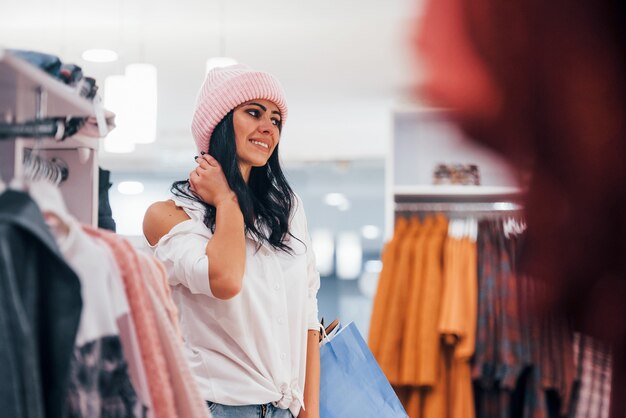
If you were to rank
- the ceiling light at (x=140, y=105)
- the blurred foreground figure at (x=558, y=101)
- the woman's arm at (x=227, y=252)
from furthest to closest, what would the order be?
the ceiling light at (x=140, y=105), the woman's arm at (x=227, y=252), the blurred foreground figure at (x=558, y=101)

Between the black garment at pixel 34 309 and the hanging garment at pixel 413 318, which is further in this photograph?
the hanging garment at pixel 413 318

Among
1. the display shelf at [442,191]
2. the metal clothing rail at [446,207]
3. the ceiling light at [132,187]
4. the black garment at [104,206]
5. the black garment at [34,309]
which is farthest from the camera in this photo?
the ceiling light at [132,187]

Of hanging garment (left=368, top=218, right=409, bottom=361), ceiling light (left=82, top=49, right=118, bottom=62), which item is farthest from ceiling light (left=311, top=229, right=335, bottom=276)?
hanging garment (left=368, top=218, right=409, bottom=361)

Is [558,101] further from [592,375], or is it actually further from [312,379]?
[312,379]

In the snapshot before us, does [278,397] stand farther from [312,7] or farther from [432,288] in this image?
[312,7]

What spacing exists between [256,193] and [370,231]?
449 centimetres

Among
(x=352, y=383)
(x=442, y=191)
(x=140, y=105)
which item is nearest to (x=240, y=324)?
(x=352, y=383)

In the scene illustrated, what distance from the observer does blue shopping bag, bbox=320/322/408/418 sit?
1.84 meters

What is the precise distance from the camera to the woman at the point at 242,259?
1.62 meters

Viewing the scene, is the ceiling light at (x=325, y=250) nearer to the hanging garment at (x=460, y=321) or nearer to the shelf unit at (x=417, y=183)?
the shelf unit at (x=417, y=183)

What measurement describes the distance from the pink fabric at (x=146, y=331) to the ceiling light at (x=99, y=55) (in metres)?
3.62

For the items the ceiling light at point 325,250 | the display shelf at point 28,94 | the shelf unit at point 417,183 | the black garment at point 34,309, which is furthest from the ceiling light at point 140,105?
the ceiling light at point 325,250

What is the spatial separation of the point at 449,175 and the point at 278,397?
237cm

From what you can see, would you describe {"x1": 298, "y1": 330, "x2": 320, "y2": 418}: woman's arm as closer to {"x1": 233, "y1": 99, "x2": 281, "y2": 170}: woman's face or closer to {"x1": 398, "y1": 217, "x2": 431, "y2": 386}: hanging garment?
{"x1": 233, "y1": 99, "x2": 281, "y2": 170}: woman's face
